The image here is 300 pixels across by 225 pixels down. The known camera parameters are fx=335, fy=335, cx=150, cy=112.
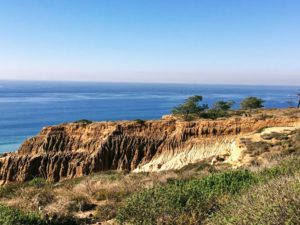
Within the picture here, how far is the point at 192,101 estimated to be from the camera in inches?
2505

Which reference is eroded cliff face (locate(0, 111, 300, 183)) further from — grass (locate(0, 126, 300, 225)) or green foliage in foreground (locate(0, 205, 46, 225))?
green foliage in foreground (locate(0, 205, 46, 225))

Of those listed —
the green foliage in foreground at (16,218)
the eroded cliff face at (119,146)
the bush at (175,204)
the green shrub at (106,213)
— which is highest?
the bush at (175,204)

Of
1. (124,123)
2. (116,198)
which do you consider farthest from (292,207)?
(124,123)

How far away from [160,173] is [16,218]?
10.9 meters

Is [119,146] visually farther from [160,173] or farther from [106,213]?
[106,213]

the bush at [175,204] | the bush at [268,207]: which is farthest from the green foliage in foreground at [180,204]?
the bush at [268,207]

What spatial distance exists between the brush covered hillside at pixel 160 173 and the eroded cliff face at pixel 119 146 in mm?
118

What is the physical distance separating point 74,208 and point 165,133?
30.2m

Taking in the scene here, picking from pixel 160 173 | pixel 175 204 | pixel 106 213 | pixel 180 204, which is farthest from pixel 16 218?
pixel 160 173

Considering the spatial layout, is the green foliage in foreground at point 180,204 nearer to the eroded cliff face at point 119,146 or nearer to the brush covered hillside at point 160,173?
the brush covered hillside at point 160,173

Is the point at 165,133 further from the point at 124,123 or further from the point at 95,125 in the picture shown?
the point at 95,125

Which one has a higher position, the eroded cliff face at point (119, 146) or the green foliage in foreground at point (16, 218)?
the green foliage in foreground at point (16, 218)

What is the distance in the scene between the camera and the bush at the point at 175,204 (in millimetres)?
6793

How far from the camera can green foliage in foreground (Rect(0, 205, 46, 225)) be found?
7.01m
